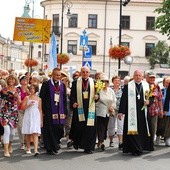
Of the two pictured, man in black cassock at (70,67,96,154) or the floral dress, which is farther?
man in black cassock at (70,67,96,154)

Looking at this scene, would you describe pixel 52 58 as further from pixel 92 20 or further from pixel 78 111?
pixel 92 20

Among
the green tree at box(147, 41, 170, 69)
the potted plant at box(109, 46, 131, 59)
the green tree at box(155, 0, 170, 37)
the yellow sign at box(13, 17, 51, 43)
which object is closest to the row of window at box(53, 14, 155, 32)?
the green tree at box(147, 41, 170, 69)

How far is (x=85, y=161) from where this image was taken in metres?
10.5

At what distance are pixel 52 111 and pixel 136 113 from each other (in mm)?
1924

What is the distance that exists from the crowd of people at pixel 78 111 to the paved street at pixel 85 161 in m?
0.24

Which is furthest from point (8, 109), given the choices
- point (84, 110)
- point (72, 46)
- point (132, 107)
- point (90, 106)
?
point (72, 46)

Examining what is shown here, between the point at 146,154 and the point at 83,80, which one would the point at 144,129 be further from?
the point at 83,80

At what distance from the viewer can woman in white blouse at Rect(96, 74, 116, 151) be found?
39.7ft

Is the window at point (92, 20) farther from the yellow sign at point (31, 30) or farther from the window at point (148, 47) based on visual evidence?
the yellow sign at point (31, 30)

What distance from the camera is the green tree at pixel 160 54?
6000 centimetres

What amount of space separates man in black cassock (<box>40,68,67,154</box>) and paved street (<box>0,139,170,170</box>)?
1.03 ft

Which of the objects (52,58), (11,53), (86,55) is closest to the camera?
(52,58)

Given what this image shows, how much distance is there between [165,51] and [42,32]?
42702 millimetres

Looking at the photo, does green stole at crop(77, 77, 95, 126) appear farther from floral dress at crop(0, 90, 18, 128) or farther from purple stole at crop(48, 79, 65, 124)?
floral dress at crop(0, 90, 18, 128)
